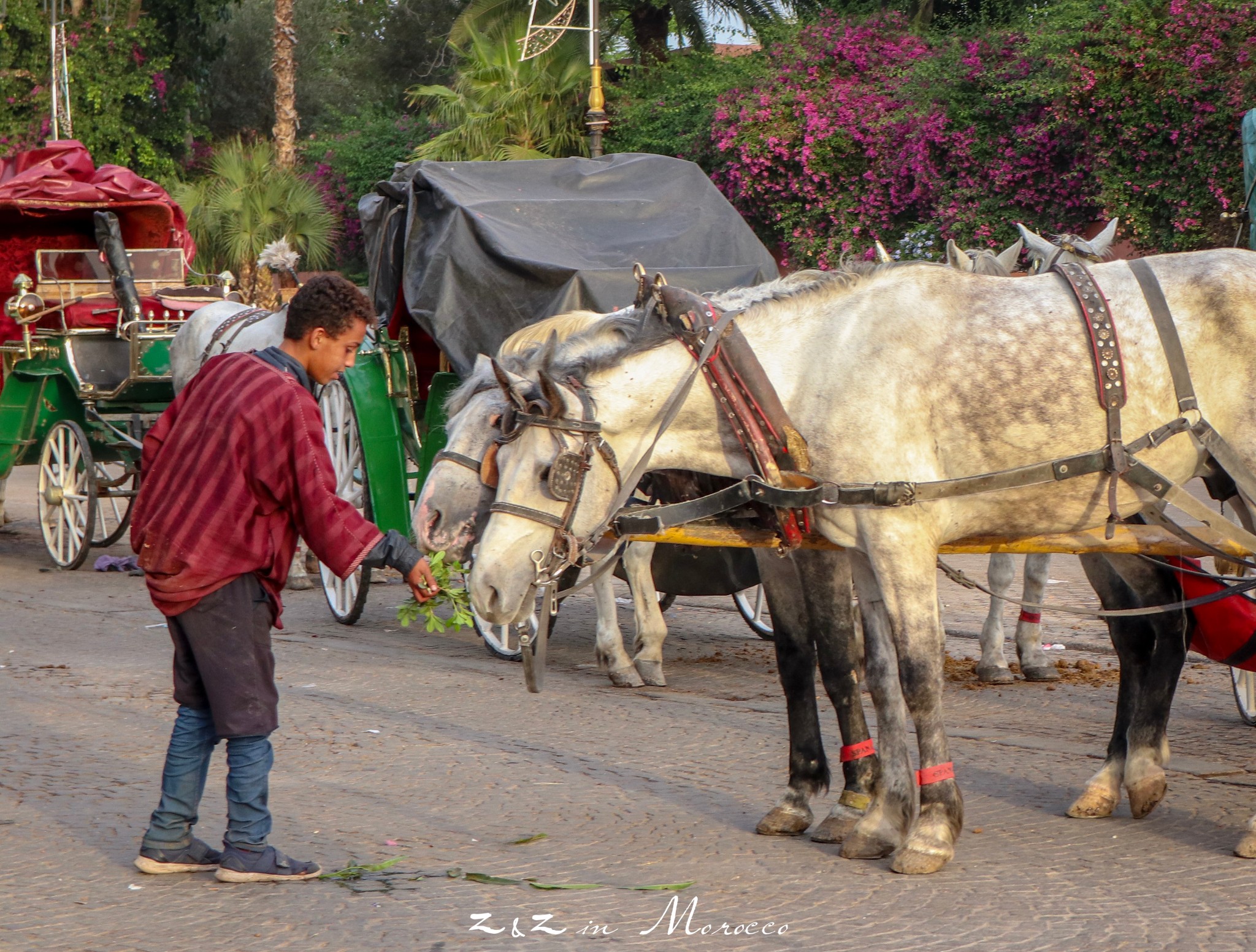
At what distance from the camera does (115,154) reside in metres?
28.7

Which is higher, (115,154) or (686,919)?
(115,154)

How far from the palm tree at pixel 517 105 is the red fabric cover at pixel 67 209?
31.6 ft

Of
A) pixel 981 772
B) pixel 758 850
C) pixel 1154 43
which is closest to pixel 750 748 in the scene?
pixel 981 772

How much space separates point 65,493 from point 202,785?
804cm

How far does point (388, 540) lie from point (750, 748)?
2470 millimetres

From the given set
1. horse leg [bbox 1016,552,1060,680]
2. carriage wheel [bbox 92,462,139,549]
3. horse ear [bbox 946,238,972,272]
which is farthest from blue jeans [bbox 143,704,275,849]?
carriage wheel [bbox 92,462,139,549]

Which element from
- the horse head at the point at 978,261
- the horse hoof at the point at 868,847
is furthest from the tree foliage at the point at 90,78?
the horse hoof at the point at 868,847

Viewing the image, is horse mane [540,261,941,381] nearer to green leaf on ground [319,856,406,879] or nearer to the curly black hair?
the curly black hair

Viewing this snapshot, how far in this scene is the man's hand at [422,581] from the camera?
13.5ft

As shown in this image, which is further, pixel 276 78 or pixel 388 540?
pixel 276 78

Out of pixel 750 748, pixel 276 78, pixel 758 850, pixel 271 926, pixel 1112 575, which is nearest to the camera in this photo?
pixel 271 926

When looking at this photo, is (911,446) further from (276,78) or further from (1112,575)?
(276,78)

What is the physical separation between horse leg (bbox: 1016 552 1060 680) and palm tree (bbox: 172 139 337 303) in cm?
1971

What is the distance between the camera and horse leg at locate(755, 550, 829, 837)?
4.87m
